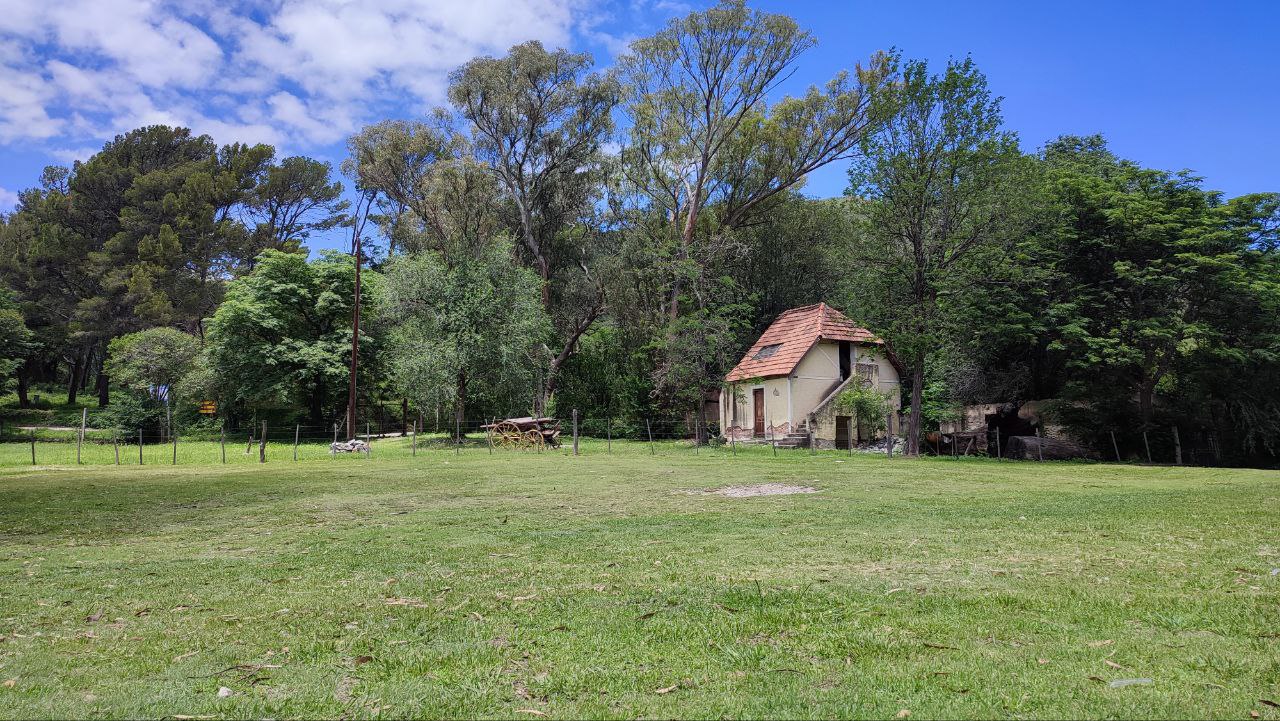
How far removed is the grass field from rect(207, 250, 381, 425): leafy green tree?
30071 millimetres

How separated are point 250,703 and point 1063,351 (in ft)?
100

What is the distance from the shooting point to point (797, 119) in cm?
3866

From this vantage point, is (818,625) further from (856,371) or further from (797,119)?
(797,119)

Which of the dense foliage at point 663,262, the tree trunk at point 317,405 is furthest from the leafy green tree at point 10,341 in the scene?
the tree trunk at point 317,405

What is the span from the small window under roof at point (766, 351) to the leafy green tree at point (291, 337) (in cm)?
2005

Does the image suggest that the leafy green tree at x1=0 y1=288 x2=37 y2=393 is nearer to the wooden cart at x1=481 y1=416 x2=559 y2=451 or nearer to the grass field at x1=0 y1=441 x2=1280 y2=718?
the wooden cart at x1=481 y1=416 x2=559 y2=451

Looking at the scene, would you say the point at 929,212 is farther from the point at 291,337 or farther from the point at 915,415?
the point at 291,337

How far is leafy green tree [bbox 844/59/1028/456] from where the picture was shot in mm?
24859

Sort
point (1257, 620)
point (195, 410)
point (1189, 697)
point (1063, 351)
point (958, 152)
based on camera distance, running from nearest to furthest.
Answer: point (1189, 697) → point (1257, 620) → point (958, 152) → point (1063, 351) → point (195, 410)

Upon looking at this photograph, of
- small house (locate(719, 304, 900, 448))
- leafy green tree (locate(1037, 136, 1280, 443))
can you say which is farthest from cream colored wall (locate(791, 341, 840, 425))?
leafy green tree (locate(1037, 136, 1280, 443))

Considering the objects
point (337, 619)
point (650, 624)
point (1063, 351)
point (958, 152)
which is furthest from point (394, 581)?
point (1063, 351)

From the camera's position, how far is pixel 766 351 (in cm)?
3731

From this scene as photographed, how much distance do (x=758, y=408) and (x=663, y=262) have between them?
8912mm

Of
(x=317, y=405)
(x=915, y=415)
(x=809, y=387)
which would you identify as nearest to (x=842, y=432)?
(x=809, y=387)
